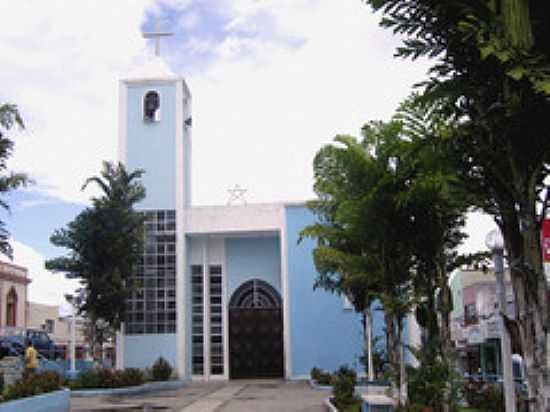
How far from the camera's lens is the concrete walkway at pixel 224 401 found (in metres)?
15.5

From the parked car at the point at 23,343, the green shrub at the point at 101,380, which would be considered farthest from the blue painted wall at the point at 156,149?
the green shrub at the point at 101,380

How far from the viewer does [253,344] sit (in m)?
27.7

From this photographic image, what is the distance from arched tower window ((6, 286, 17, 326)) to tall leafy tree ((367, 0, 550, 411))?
123ft

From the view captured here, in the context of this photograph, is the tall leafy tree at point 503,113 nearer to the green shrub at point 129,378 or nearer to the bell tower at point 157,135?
the green shrub at point 129,378

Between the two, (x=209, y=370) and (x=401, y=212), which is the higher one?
(x=401, y=212)

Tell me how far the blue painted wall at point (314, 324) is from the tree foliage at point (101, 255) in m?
6.83

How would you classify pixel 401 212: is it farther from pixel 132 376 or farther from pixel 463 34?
pixel 132 376

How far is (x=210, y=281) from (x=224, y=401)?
11.3m

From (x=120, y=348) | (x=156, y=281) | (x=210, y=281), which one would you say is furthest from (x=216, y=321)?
(x=120, y=348)

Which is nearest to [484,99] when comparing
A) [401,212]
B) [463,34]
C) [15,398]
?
[463,34]

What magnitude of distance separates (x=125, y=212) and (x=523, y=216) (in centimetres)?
1952

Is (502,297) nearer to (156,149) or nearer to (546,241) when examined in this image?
(546,241)

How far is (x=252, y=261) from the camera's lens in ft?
93.8

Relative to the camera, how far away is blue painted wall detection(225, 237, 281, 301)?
28406 millimetres
